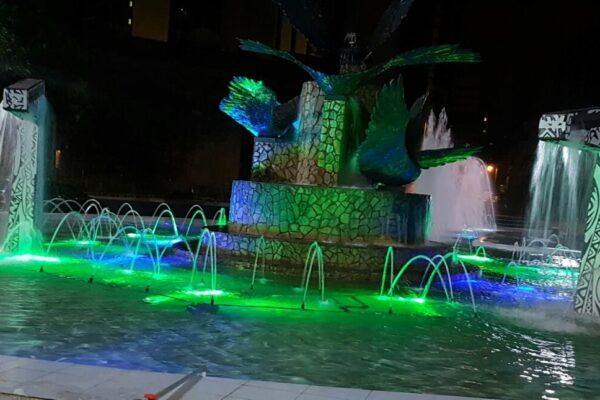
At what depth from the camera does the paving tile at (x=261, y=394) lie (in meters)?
3.76

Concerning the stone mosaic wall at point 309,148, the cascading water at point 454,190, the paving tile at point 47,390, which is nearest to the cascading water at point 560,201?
the cascading water at point 454,190

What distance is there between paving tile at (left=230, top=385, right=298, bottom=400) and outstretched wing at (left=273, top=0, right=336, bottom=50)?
360 inches

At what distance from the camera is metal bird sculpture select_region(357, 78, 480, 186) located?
10500mm

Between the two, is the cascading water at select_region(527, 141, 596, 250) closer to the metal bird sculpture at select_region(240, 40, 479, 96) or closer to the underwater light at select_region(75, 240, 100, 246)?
the metal bird sculpture at select_region(240, 40, 479, 96)

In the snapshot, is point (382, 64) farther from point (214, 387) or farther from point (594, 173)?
point (214, 387)

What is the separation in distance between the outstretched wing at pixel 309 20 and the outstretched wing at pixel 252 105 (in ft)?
4.66

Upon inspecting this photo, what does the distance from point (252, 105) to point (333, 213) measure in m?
3.23

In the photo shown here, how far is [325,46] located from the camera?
12.3m

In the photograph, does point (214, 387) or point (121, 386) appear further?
point (214, 387)

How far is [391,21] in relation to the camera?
11820 mm

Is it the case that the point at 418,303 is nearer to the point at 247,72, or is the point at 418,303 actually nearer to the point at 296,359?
the point at 296,359

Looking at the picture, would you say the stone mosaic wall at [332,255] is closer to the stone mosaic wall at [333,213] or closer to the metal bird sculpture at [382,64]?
the stone mosaic wall at [333,213]

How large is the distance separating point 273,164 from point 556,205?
2988 centimetres

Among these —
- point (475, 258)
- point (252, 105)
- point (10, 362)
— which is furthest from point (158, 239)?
point (10, 362)
